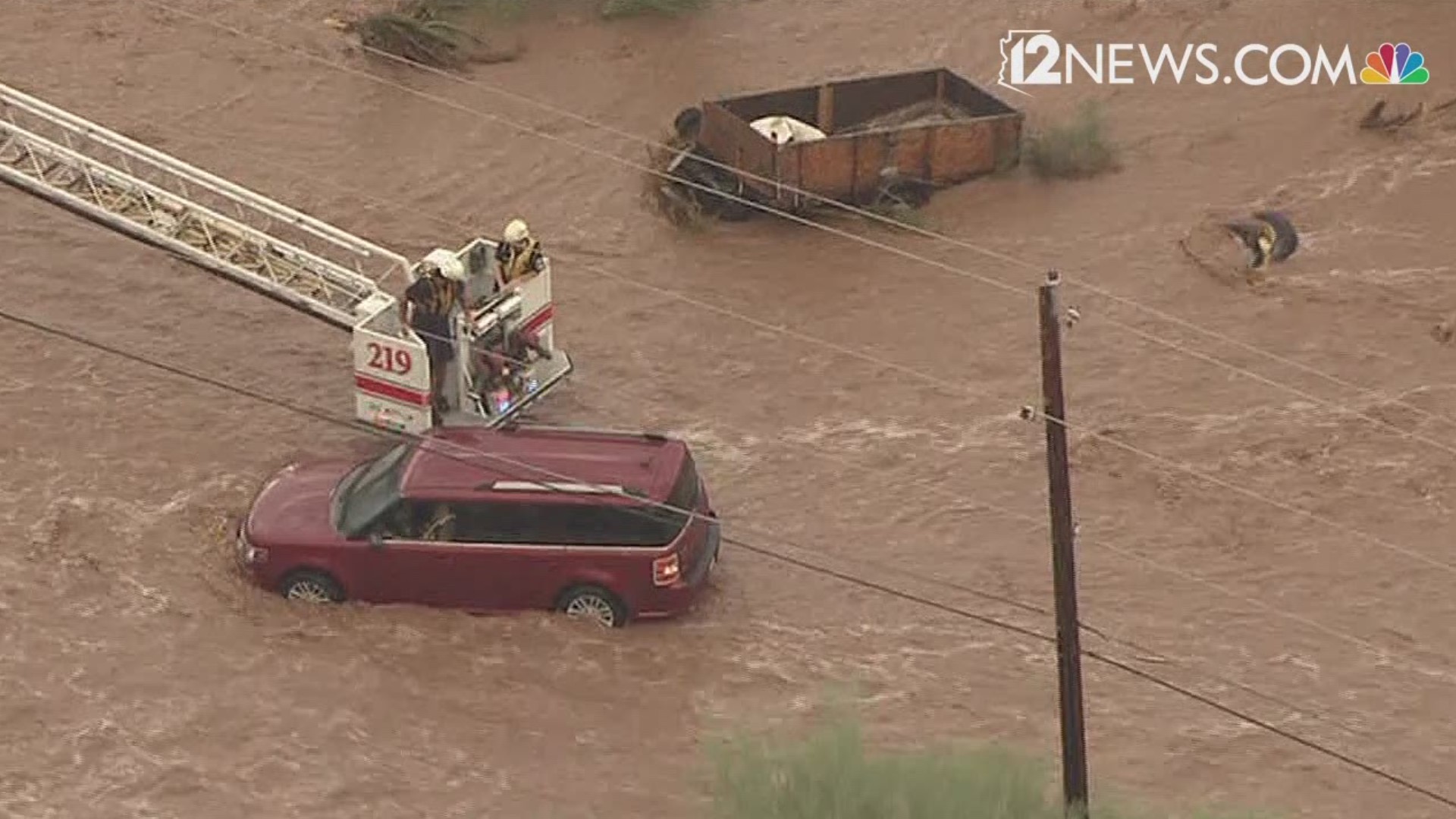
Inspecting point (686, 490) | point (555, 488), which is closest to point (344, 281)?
point (555, 488)

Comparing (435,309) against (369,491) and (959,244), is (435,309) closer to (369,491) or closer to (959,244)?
(369,491)

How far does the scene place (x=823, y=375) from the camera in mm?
20062

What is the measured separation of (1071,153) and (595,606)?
1038cm

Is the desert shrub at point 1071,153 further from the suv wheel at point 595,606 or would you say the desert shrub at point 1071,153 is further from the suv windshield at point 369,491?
the suv wheel at point 595,606

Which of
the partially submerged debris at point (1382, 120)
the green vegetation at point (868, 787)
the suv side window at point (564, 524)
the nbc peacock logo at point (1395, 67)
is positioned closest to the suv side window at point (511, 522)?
the suv side window at point (564, 524)

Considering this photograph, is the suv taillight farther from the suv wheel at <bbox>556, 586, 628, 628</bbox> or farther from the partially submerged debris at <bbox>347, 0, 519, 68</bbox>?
the partially submerged debris at <bbox>347, 0, 519, 68</bbox>

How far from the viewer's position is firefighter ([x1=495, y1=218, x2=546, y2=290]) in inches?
735

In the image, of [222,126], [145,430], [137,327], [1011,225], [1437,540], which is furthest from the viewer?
[222,126]

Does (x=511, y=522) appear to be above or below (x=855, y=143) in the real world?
below

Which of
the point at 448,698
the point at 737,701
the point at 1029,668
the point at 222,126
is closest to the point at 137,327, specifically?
the point at 222,126

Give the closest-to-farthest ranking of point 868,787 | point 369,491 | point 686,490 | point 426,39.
A: point 868,787, point 686,490, point 369,491, point 426,39

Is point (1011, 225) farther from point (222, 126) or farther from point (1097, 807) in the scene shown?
point (1097, 807)

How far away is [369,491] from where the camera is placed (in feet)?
53.9

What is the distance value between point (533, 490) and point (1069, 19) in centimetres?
1566
